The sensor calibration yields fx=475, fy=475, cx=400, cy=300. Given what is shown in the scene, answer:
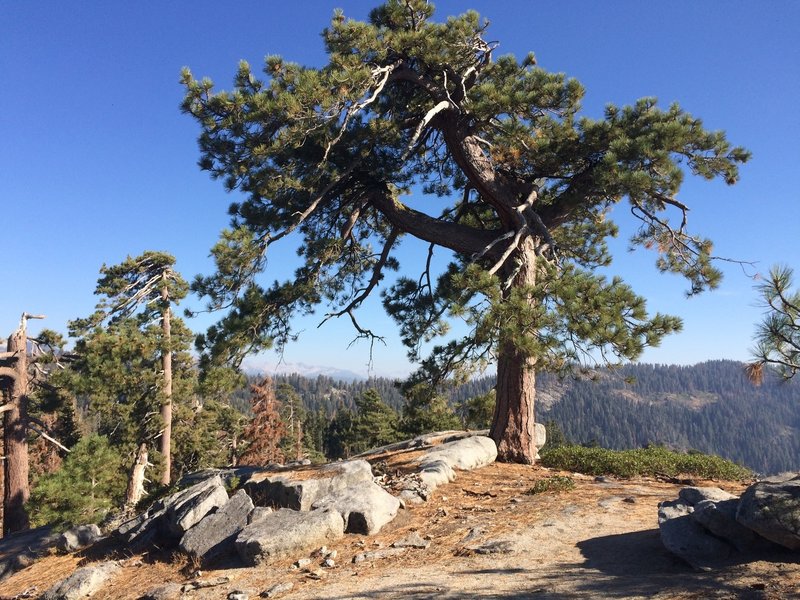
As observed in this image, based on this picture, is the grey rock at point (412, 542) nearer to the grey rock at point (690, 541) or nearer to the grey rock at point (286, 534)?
the grey rock at point (286, 534)

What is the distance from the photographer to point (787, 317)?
5.90m

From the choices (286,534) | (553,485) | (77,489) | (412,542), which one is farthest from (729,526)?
(77,489)

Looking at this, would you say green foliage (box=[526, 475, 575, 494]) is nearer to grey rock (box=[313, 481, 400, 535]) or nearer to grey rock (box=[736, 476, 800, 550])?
grey rock (box=[313, 481, 400, 535])

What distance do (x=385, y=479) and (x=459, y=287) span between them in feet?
12.9

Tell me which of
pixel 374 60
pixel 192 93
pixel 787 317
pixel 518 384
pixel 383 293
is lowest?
pixel 518 384

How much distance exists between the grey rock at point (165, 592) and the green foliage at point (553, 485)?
18.1 feet

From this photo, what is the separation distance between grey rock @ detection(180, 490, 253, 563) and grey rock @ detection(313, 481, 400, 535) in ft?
4.11

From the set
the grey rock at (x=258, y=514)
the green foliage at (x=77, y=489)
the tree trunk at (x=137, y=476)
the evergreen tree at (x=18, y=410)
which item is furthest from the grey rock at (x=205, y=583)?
the tree trunk at (x=137, y=476)

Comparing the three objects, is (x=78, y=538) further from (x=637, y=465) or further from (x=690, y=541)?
(x=637, y=465)

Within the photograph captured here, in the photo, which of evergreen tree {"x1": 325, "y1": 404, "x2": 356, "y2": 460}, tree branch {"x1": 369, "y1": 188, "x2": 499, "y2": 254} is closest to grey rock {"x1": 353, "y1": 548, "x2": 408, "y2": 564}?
tree branch {"x1": 369, "y1": 188, "x2": 499, "y2": 254}

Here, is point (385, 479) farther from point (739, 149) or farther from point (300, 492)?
point (739, 149)

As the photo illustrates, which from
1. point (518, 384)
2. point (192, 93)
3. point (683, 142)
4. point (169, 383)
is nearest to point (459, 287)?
point (518, 384)

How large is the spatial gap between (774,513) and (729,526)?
599 mm

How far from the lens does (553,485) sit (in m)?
8.34
